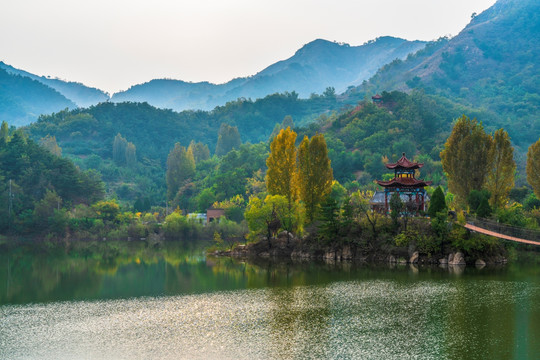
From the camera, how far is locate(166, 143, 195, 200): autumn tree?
357ft

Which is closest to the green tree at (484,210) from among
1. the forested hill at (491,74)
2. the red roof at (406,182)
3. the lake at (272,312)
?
the red roof at (406,182)

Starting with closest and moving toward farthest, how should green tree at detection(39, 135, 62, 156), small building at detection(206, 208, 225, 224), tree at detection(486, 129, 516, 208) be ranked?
1. tree at detection(486, 129, 516, 208)
2. small building at detection(206, 208, 225, 224)
3. green tree at detection(39, 135, 62, 156)

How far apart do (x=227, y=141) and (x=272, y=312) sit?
110m

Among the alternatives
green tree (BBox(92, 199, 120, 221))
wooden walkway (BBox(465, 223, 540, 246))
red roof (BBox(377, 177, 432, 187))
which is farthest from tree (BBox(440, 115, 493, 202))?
green tree (BBox(92, 199, 120, 221))

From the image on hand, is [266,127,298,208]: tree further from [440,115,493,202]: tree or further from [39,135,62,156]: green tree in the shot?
[39,135,62,156]: green tree

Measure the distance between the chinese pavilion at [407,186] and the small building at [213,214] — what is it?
31367mm

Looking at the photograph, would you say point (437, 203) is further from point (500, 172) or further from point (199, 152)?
point (199, 152)

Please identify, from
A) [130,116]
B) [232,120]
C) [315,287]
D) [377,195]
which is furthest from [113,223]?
[232,120]

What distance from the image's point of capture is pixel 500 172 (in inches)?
2138

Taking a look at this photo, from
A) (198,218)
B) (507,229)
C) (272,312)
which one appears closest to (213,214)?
(198,218)

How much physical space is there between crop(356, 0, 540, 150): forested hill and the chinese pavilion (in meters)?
81.7

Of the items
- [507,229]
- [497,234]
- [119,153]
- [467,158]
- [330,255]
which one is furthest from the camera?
[119,153]

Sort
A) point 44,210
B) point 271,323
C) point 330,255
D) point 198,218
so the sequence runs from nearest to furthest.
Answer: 1. point 271,323
2. point 330,255
3. point 44,210
4. point 198,218

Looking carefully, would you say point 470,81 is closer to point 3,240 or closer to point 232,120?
point 232,120
